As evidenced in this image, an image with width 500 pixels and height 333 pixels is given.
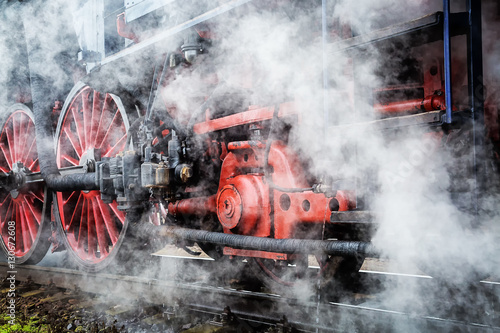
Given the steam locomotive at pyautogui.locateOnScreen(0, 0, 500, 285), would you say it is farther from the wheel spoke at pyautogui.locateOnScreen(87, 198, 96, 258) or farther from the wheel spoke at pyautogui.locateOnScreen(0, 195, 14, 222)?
the wheel spoke at pyautogui.locateOnScreen(0, 195, 14, 222)

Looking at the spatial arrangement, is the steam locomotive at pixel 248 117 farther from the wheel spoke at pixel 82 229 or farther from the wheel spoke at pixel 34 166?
the wheel spoke at pixel 34 166

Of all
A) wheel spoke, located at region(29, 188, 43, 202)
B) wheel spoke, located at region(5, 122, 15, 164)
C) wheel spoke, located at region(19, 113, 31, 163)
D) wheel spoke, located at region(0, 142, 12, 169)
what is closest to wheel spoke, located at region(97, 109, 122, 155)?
wheel spoke, located at region(29, 188, 43, 202)

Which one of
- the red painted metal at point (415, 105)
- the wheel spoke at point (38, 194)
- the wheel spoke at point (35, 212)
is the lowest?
the wheel spoke at point (35, 212)

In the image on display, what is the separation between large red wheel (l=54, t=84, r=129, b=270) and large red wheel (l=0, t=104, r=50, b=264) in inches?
18.4

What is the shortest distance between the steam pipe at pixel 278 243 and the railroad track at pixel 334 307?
1.34 feet

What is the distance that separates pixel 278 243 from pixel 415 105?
3.48 ft

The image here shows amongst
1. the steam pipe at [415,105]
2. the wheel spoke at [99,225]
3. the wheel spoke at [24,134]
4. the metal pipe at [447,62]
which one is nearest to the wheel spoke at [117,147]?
the wheel spoke at [99,225]

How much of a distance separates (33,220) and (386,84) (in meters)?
4.73

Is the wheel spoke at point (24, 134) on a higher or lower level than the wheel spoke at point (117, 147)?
higher

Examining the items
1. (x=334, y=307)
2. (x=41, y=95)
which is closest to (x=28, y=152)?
(x=41, y=95)

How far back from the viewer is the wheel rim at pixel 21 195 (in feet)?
16.9

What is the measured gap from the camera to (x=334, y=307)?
2400mm

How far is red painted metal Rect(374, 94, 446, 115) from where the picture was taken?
213 centimetres

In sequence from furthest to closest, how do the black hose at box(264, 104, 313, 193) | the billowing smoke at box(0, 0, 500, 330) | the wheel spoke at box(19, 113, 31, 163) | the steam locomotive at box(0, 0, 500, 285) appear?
the wheel spoke at box(19, 113, 31, 163) → the black hose at box(264, 104, 313, 193) → the steam locomotive at box(0, 0, 500, 285) → the billowing smoke at box(0, 0, 500, 330)
